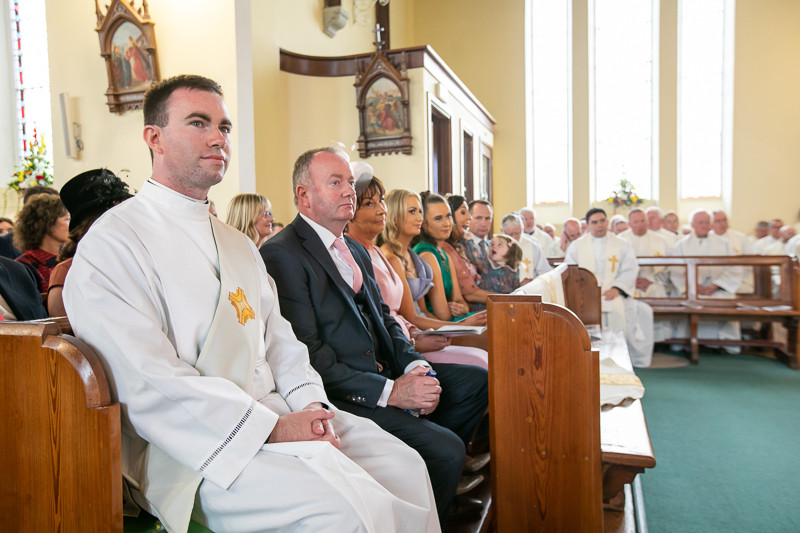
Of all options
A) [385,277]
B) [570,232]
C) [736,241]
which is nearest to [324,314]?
[385,277]

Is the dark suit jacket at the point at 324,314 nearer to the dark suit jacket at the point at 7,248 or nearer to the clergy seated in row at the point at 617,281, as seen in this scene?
the dark suit jacket at the point at 7,248

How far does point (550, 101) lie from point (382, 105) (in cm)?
734

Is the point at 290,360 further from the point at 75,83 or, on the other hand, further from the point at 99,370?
the point at 75,83

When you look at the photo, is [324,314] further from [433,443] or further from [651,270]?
[651,270]

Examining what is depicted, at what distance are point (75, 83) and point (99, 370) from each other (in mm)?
7182

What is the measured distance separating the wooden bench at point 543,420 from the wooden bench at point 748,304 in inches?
194

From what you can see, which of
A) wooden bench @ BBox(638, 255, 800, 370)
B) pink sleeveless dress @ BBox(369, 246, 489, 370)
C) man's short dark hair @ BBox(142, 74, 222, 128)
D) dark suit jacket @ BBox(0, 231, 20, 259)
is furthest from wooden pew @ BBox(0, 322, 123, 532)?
wooden bench @ BBox(638, 255, 800, 370)

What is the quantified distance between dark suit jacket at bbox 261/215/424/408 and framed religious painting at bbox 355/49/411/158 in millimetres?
5178

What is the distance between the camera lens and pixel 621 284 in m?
6.65

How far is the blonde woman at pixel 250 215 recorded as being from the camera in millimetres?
3975

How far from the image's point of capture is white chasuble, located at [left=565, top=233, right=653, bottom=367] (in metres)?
6.42

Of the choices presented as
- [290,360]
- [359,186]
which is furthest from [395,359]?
[359,186]

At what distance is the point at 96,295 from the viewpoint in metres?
1.45

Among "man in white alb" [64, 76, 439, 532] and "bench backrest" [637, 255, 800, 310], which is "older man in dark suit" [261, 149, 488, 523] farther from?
"bench backrest" [637, 255, 800, 310]
